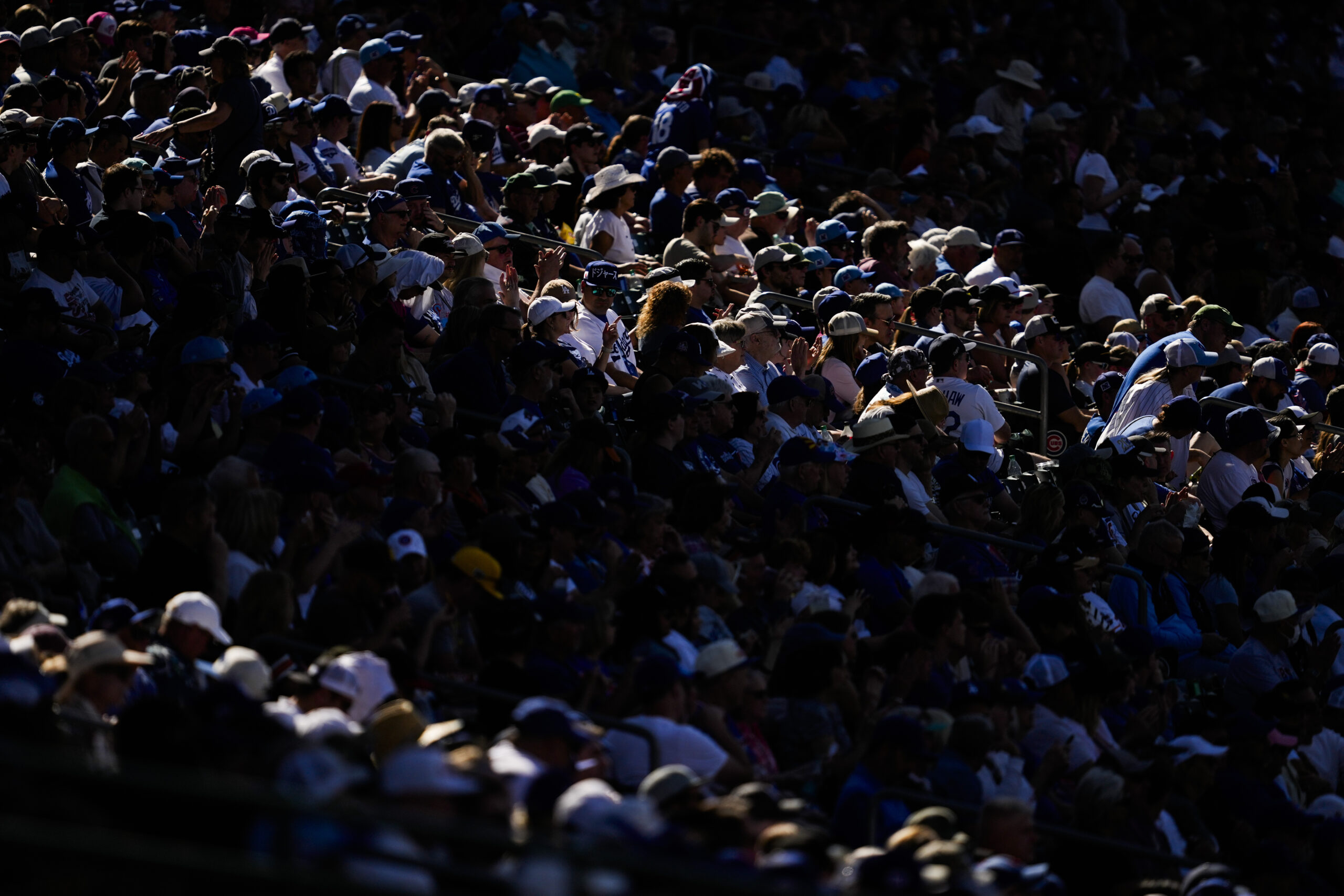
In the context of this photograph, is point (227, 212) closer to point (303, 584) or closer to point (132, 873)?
point (303, 584)

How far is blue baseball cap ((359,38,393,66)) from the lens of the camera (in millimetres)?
16344

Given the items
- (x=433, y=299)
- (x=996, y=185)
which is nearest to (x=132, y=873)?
(x=433, y=299)

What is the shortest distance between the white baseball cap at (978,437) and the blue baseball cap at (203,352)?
15.5ft

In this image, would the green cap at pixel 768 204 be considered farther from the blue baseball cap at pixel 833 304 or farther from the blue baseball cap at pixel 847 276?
Result: the blue baseball cap at pixel 833 304

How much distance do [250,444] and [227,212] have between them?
8.50 feet

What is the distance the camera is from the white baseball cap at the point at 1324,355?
16.5 m

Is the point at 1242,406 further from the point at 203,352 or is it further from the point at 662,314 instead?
the point at 203,352

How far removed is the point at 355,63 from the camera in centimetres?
1650

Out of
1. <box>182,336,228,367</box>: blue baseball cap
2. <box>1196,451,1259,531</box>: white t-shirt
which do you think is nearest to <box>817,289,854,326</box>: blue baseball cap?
<box>1196,451,1259,531</box>: white t-shirt

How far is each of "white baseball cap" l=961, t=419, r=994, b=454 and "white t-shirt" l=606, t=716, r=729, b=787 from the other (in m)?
4.64

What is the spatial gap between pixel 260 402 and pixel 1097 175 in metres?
11.5

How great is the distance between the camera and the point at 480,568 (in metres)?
9.00

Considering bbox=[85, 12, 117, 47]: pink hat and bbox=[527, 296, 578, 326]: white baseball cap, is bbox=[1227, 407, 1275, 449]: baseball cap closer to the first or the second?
bbox=[527, 296, 578, 326]: white baseball cap

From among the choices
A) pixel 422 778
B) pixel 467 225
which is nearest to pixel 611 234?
pixel 467 225
